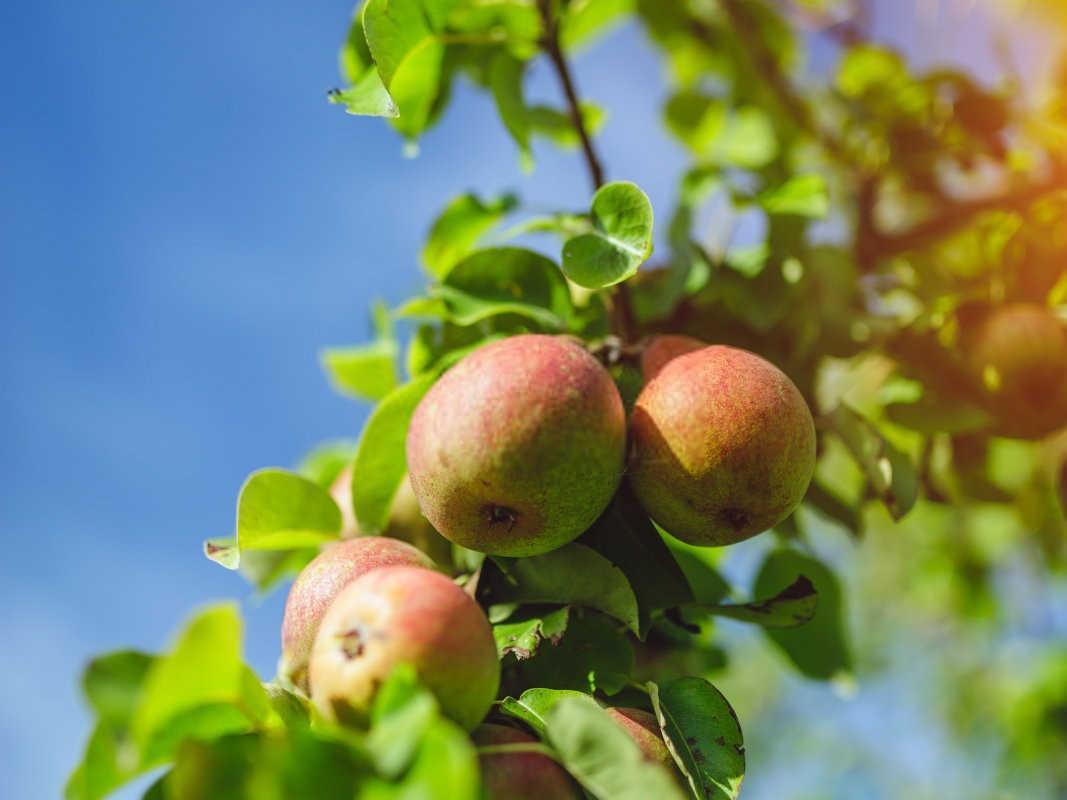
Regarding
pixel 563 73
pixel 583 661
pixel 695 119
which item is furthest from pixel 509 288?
pixel 695 119

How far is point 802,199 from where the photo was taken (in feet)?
7.47

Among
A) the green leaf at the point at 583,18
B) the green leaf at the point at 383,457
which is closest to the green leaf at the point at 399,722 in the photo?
the green leaf at the point at 383,457

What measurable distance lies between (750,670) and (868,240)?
7822 mm

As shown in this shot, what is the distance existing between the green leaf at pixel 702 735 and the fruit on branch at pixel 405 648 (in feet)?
0.98

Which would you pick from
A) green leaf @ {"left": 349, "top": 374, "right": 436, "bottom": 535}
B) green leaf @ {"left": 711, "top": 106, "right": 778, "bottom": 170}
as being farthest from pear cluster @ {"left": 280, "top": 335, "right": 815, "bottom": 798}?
green leaf @ {"left": 711, "top": 106, "right": 778, "bottom": 170}

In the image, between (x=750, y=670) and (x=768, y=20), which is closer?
(x=768, y=20)

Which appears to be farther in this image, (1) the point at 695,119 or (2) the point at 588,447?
(1) the point at 695,119

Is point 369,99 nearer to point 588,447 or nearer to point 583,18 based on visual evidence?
point 588,447

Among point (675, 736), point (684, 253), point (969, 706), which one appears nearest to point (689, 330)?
point (684, 253)

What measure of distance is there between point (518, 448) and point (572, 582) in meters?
0.29

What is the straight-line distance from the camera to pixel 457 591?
1.16 metres

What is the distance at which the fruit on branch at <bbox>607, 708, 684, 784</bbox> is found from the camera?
129 cm

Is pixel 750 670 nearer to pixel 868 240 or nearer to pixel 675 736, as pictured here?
pixel 868 240

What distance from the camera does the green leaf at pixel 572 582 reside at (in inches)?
58.2
